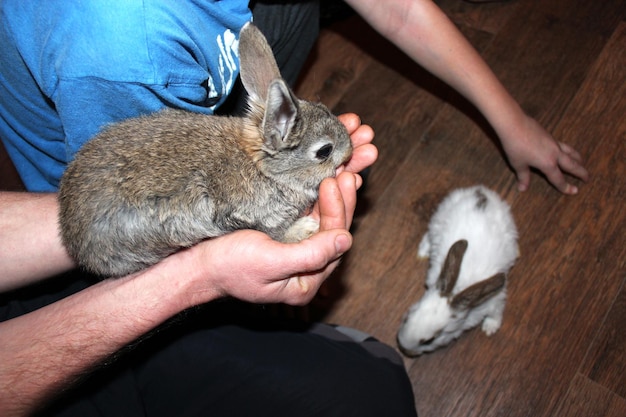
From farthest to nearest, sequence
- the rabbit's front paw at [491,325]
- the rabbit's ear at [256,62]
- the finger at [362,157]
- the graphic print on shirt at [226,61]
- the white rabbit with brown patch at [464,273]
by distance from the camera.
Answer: the rabbit's front paw at [491,325], the white rabbit with brown patch at [464,273], the finger at [362,157], the graphic print on shirt at [226,61], the rabbit's ear at [256,62]

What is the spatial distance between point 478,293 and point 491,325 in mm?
258

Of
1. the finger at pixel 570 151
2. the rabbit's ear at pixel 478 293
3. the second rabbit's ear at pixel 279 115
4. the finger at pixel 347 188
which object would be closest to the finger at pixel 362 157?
the finger at pixel 347 188

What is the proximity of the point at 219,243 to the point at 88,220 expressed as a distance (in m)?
0.31

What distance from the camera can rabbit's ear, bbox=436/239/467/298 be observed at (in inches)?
77.6

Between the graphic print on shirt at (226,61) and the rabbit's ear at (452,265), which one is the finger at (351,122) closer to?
the graphic print on shirt at (226,61)

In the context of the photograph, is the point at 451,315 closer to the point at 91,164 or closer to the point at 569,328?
the point at 569,328

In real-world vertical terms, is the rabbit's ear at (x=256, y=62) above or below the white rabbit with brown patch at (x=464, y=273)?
above

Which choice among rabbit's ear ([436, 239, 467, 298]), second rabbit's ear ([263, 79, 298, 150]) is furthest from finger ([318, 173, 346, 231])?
rabbit's ear ([436, 239, 467, 298])

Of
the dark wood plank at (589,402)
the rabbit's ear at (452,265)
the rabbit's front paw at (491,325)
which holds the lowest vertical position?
the dark wood plank at (589,402)

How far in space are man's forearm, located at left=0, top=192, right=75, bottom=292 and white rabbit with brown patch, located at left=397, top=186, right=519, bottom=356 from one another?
129cm

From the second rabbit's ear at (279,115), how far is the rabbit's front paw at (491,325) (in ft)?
4.02

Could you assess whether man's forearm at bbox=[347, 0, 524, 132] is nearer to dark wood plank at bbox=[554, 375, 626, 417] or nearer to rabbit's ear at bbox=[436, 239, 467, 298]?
rabbit's ear at bbox=[436, 239, 467, 298]

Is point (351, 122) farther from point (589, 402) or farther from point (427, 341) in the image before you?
point (589, 402)

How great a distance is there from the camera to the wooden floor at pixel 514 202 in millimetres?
2018
